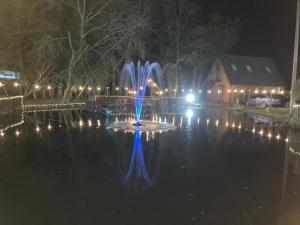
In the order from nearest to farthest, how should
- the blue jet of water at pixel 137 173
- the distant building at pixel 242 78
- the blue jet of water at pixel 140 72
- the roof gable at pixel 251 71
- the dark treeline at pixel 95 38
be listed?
the blue jet of water at pixel 137 173 < the dark treeline at pixel 95 38 < the blue jet of water at pixel 140 72 < the distant building at pixel 242 78 < the roof gable at pixel 251 71

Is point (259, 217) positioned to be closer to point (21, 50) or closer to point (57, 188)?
point (57, 188)

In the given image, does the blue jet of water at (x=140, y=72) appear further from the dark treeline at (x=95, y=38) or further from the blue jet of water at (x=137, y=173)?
the blue jet of water at (x=137, y=173)

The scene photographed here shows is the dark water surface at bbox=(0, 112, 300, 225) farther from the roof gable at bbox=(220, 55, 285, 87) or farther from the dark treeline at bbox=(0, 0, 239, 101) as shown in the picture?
the roof gable at bbox=(220, 55, 285, 87)

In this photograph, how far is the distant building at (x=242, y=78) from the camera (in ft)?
139

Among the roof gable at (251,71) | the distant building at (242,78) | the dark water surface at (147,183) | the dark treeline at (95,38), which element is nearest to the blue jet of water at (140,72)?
the dark treeline at (95,38)

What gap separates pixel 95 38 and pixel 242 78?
19860 mm

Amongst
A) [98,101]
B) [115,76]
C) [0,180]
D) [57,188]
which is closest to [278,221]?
[57,188]

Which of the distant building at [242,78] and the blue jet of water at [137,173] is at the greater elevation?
the distant building at [242,78]

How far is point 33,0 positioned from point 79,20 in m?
4.66

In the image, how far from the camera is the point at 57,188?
23.9ft

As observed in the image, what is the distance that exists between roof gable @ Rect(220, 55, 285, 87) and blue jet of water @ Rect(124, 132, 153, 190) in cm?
3365

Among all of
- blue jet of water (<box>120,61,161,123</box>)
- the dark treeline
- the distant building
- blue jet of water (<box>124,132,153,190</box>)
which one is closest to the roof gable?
the distant building

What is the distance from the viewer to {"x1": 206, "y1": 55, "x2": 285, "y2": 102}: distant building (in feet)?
139

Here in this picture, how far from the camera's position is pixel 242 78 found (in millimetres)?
42875
